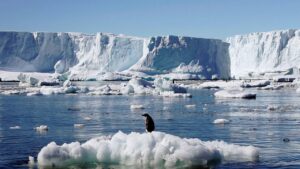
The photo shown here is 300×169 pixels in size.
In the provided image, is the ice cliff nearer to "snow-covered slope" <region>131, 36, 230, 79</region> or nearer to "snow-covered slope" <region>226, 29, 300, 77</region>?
"snow-covered slope" <region>131, 36, 230, 79</region>

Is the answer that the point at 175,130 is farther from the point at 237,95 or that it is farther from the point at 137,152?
the point at 237,95

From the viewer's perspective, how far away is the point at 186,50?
110 meters

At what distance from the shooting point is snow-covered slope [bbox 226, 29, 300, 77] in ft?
386

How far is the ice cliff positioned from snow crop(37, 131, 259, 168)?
317ft

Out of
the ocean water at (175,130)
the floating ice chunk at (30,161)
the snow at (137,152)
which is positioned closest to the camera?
the snow at (137,152)

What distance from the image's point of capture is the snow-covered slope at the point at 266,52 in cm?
11762

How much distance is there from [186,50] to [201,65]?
4.19 meters

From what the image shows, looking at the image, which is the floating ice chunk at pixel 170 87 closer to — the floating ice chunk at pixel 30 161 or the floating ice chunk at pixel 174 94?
the floating ice chunk at pixel 174 94

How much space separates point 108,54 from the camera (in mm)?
123188

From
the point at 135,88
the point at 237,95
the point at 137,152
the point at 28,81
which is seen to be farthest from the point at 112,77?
the point at 137,152

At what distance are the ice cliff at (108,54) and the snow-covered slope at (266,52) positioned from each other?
47.5 feet

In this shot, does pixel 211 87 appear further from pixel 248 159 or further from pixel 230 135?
pixel 248 159

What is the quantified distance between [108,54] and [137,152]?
110621 mm

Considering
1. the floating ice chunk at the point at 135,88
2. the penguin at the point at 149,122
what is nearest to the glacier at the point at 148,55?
the floating ice chunk at the point at 135,88
